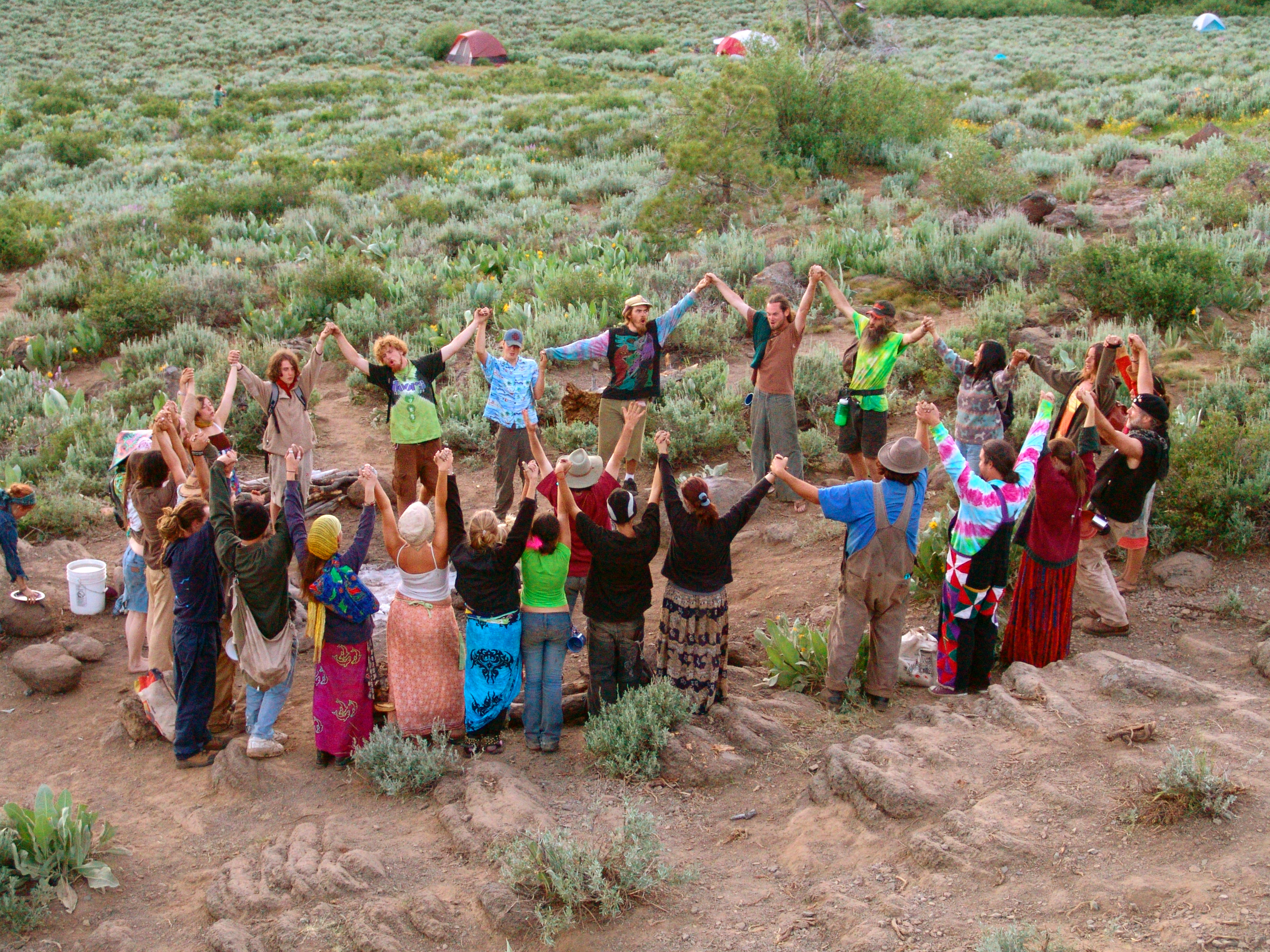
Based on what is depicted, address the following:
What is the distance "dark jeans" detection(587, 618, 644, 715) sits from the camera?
6.27m

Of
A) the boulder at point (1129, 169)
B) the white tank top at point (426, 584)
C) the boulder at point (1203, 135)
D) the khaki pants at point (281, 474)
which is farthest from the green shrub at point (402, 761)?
the boulder at point (1203, 135)

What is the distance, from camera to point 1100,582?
7.09 m

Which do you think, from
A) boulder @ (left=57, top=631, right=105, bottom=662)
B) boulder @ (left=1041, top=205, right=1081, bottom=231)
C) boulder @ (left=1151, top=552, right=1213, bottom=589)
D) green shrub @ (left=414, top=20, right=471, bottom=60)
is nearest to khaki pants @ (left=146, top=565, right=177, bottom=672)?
boulder @ (left=57, top=631, right=105, bottom=662)

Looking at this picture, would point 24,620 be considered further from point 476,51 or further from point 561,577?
point 476,51

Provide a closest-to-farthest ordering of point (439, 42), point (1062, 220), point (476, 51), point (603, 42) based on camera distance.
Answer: point (1062, 220), point (476, 51), point (439, 42), point (603, 42)

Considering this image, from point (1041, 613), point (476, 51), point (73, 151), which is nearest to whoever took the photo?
point (1041, 613)

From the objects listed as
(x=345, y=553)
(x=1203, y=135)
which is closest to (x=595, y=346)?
(x=345, y=553)

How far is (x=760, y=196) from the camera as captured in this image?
17891 millimetres

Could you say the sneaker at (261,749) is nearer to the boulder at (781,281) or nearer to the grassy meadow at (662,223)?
the grassy meadow at (662,223)

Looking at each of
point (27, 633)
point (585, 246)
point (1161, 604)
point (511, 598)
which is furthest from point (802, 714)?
point (585, 246)

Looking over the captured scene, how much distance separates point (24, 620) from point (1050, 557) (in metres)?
7.73

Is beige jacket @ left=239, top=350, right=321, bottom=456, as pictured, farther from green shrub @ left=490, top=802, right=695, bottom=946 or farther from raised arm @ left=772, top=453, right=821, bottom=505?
green shrub @ left=490, top=802, right=695, bottom=946

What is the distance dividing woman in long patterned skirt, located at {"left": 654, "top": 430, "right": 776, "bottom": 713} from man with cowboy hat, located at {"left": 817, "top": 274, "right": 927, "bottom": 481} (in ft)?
8.17

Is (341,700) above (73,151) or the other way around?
the other way around
